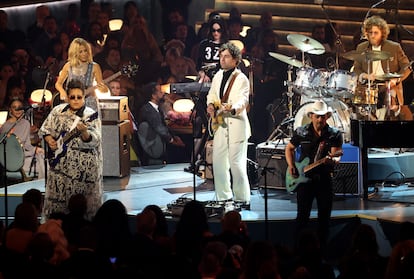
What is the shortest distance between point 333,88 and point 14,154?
4.95 metres

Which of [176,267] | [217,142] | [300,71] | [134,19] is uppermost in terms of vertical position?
[134,19]

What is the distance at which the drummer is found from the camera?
12789mm

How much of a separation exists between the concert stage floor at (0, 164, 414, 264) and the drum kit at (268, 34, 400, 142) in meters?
1.05

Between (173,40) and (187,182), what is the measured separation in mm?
3900

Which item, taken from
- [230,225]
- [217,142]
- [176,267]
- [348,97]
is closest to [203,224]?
[230,225]

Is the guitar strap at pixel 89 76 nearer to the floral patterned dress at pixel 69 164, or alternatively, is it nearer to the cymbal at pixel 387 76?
the floral patterned dress at pixel 69 164

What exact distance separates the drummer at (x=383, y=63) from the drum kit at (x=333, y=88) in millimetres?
97

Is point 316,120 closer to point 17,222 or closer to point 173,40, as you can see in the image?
point 17,222

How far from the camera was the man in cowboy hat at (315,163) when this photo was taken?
1039 centimetres

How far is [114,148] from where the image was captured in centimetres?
1397

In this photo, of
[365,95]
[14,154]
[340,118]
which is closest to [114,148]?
[14,154]

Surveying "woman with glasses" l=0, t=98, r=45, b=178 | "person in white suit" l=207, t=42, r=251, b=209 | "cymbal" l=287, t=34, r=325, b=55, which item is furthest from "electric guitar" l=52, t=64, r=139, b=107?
"cymbal" l=287, t=34, r=325, b=55

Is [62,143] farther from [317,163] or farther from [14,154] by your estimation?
[14,154]

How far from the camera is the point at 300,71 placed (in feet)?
43.2
